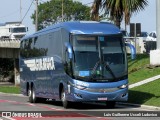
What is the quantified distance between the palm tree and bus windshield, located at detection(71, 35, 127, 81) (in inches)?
557

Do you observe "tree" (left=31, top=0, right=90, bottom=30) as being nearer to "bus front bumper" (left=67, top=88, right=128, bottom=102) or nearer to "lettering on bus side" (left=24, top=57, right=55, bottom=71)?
"lettering on bus side" (left=24, top=57, right=55, bottom=71)

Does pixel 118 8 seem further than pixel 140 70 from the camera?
Yes

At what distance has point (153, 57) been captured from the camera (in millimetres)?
37406

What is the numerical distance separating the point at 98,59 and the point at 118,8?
15.1 meters

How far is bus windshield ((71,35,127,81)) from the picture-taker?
2592cm

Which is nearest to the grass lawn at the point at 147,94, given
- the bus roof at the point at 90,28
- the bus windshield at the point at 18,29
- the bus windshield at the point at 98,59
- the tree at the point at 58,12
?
the bus windshield at the point at 98,59

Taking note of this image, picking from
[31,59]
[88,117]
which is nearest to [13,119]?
[88,117]

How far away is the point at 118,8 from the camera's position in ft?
133

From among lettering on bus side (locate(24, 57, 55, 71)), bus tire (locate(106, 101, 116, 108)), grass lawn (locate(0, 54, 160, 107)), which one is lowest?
bus tire (locate(106, 101, 116, 108))

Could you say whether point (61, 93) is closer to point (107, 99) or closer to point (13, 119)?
point (107, 99)

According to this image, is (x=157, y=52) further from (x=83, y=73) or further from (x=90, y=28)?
(x=83, y=73)

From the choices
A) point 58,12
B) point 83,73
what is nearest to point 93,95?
point 83,73

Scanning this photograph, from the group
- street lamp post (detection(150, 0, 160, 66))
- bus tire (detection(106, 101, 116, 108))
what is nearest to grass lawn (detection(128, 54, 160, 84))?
street lamp post (detection(150, 0, 160, 66))

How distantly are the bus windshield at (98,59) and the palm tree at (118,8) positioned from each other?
14137mm
